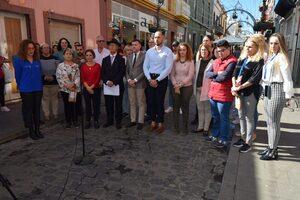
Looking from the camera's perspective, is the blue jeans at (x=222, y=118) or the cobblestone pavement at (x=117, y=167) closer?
the cobblestone pavement at (x=117, y=167)

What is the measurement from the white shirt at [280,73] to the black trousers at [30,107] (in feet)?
13.5

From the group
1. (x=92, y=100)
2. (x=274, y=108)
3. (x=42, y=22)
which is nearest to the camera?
(x=274, y=108)

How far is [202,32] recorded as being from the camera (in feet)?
113

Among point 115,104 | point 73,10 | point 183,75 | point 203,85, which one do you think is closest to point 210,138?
point 203,85

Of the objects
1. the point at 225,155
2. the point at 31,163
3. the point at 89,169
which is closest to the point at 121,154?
the point at 89,169

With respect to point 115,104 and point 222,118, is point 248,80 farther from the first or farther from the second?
point 115,104

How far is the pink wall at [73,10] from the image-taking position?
28.2 feet

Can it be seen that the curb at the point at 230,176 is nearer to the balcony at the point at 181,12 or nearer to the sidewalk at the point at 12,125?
the sidewalk at the point at 12,125

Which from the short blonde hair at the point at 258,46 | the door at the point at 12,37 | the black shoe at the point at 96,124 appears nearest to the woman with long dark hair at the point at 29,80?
the black shoe at the point at 96,124

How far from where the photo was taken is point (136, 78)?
5.88 metres

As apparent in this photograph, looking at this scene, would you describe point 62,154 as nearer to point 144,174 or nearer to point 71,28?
point 144,174

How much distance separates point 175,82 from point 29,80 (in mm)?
2774

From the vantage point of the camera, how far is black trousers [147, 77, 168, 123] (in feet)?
18.8

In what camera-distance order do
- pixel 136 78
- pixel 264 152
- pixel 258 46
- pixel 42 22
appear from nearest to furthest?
pixel 258 46 → pixel 264 152 → pixel 136 78 → pixel 42 22
